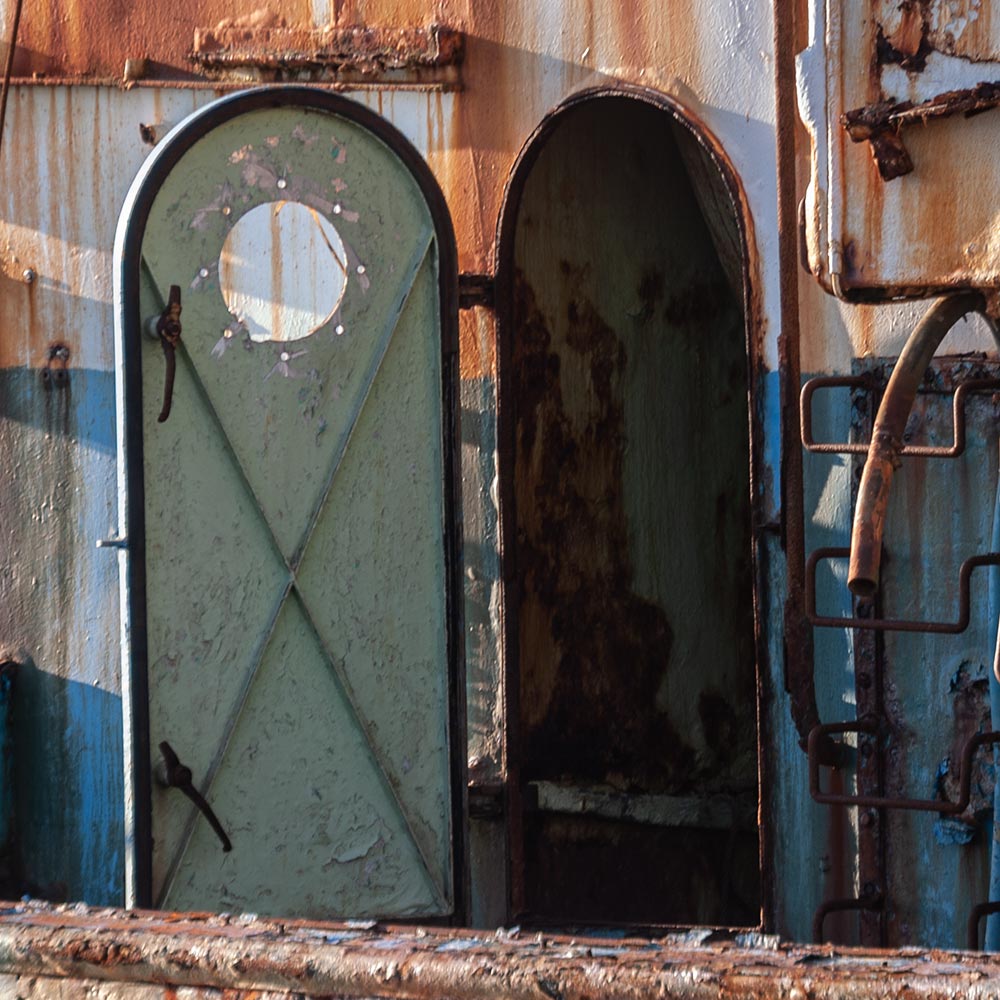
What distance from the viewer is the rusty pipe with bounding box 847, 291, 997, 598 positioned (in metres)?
3.11

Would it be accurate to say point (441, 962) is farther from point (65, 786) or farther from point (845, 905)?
point (65, 786)

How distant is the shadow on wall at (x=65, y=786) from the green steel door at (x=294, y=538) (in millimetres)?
748

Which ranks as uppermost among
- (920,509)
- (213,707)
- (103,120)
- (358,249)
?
(103,120)

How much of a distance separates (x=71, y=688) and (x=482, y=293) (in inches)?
60.3

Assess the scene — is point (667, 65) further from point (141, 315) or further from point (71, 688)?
point (71, 688)

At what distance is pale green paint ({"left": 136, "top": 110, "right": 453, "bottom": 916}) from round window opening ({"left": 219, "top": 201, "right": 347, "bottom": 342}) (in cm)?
52

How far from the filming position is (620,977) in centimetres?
263

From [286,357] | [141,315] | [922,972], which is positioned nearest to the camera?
[922,972]

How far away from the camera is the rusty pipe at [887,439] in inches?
122

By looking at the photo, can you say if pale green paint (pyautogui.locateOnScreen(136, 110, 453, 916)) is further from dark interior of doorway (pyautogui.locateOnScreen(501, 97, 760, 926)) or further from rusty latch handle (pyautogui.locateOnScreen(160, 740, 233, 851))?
dark interior of doorway (pyautogui.locateOnScreen(501, 97, 760, 926))

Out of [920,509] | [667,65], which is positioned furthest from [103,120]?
[920,509]

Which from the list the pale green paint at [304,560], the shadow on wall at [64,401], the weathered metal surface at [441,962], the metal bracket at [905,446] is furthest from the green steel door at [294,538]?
the metal bracket at [905,446]

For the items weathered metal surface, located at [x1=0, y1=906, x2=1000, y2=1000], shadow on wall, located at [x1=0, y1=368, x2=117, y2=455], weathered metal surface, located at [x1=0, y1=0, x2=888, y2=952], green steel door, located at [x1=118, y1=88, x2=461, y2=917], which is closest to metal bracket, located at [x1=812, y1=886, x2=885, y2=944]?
green steel door, located at [x1=118, y1=88, x2=461, y2=917]

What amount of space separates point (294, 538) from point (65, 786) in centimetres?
109
